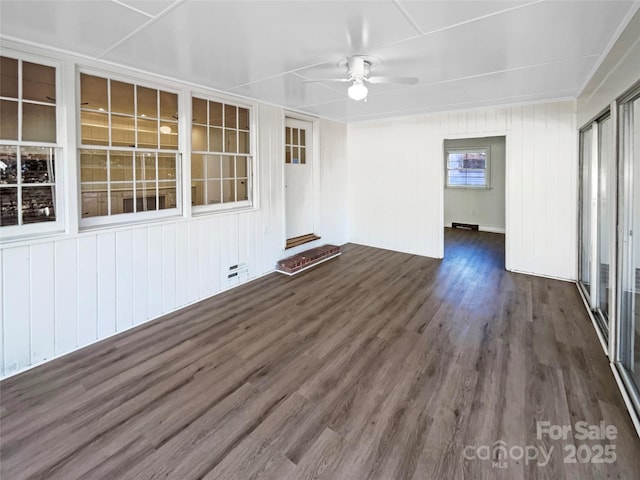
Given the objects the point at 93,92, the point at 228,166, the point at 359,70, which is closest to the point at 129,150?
the point at 93,92

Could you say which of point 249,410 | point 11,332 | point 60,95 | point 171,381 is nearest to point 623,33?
point 249,410

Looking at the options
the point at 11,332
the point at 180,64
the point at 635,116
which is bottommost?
the point at 11,332

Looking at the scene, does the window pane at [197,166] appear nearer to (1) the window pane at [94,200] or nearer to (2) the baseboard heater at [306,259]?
(1) the window pane at [94,200]

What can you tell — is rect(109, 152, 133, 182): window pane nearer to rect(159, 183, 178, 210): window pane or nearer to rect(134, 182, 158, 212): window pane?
rect(134, 182, 158, 212): window pane

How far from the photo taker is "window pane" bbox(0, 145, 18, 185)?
2.58 metres

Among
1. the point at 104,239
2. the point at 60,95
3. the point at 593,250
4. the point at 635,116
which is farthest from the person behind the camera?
the point at 593,250

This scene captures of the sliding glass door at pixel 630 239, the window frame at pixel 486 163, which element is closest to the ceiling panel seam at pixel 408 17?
the sliding glass door at pixel 630 239

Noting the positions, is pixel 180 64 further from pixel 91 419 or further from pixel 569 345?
pixel 569 345

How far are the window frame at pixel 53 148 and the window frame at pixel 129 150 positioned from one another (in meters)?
0.12

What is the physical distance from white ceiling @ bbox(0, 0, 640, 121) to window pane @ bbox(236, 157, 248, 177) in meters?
1.06

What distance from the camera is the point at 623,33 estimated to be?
237cm

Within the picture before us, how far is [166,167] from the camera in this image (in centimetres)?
378

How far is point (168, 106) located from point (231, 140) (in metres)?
0.92

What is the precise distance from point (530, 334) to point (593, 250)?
1.28 metres
